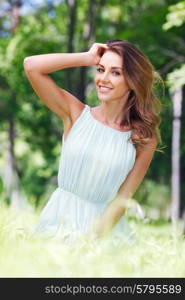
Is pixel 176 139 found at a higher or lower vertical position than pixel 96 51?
lower

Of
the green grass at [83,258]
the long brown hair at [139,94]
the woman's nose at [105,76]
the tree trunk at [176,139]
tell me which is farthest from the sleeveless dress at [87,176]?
the tree trunk at [176,139]

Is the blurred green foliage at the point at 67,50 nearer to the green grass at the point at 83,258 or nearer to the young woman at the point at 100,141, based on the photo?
the young woman at the point at 100,141

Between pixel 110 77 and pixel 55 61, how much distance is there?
0.39 meters

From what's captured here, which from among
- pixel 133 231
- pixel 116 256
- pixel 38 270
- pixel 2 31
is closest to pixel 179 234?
pixel 133 231

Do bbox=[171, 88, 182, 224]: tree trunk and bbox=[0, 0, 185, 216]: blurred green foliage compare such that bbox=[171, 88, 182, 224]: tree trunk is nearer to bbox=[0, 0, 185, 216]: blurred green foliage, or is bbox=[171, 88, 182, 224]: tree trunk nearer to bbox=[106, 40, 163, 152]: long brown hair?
bbox=[0, 0, 185, 216]: blurred green foliage

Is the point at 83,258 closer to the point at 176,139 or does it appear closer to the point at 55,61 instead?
the point at 55,61

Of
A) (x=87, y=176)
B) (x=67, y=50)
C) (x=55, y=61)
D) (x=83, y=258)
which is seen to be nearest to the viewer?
(x=83, y=258)

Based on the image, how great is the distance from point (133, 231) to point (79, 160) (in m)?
0.57

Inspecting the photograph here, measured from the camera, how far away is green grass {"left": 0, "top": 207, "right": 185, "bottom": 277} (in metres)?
2.29

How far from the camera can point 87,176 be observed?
140 inches

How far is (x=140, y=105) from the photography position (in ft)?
12.6

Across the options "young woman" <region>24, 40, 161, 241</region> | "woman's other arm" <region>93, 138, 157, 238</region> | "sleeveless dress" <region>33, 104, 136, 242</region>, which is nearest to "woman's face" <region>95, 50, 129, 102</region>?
"young woman" <region>24, 40, 161, 241</region>

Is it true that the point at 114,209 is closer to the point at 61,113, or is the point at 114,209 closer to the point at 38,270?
the point at 61,113

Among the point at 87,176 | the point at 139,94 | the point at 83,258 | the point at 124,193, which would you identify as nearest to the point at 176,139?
the point at 139,94
